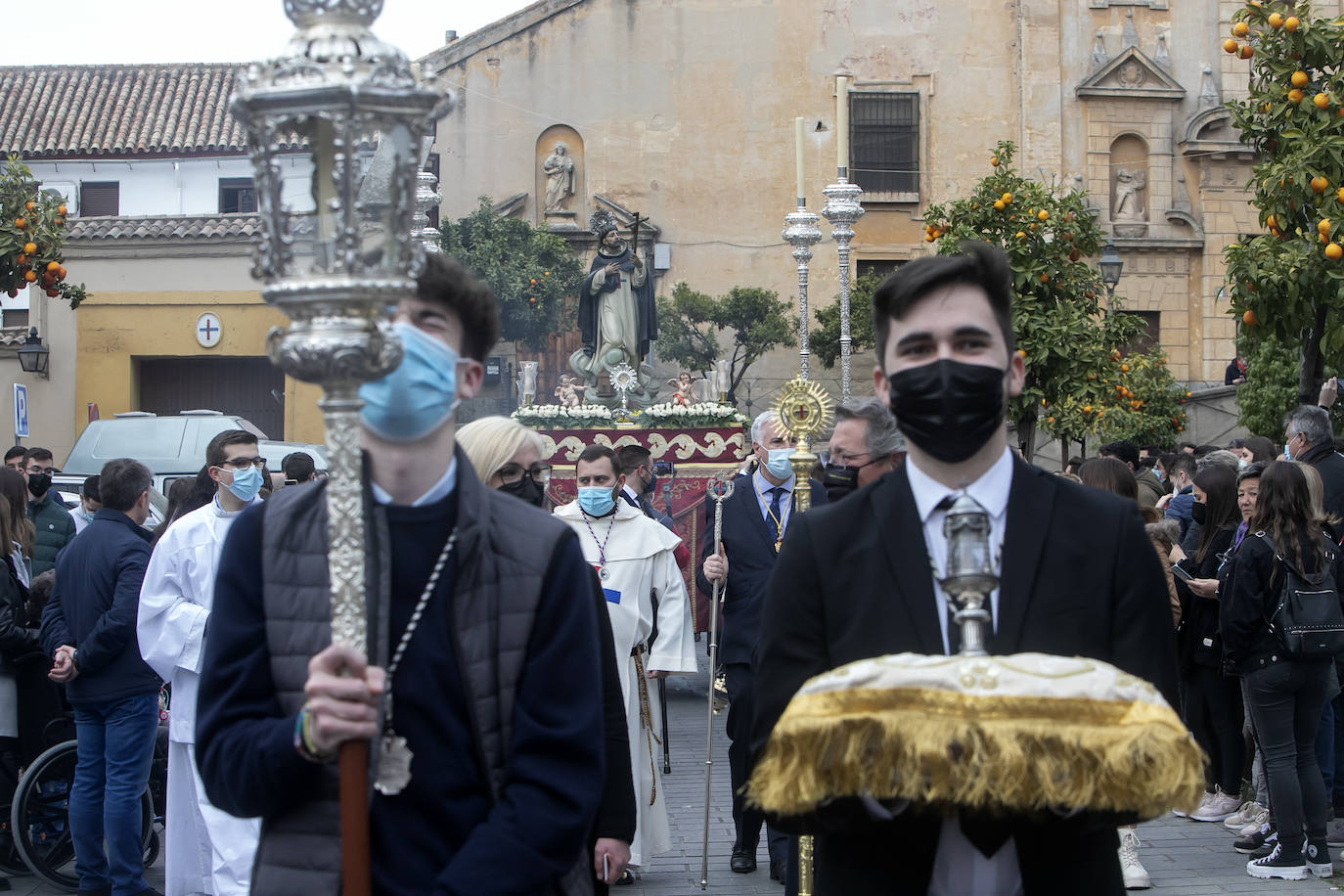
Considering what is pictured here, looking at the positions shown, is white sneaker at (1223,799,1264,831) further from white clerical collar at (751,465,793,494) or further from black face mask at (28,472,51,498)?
black face mask at (28,472,51,498)

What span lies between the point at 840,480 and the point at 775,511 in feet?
7.23

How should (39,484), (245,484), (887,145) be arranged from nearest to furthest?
(245,484) → (39,484) → (887,145)

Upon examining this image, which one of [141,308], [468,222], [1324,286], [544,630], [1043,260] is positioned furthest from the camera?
[468,222]

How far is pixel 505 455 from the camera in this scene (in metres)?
5.39

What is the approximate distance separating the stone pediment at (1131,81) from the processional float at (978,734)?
38.3 meters

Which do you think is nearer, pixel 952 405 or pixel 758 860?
pixel 952 405

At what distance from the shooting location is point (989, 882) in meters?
2.73

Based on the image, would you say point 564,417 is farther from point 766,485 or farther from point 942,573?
point 942,573

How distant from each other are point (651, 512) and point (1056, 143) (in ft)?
96.9

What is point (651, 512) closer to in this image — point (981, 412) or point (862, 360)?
point (981, 412)

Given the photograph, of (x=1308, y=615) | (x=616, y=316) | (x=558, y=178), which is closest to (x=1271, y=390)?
(x=616, y=316)

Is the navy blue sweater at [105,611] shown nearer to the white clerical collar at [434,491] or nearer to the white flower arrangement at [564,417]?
the white clerical collar at [434,491]

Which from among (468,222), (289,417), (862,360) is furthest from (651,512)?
(862,360)

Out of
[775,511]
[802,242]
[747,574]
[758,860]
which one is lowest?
[758,860]
